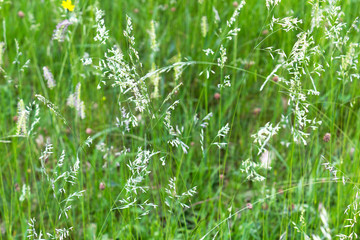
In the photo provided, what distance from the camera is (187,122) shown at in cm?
240

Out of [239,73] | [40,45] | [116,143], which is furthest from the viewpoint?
[40,45]

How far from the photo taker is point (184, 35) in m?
2.89

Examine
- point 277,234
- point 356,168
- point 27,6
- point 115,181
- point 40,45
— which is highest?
point 27,6

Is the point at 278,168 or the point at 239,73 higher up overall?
the point at 239,73

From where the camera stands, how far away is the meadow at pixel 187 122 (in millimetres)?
1810

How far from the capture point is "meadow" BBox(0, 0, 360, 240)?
71.2 inches

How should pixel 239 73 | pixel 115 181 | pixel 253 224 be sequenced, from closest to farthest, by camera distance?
pixel 253 224
pixel 115 181
pixel 239 73

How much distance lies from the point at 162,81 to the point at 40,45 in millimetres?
865

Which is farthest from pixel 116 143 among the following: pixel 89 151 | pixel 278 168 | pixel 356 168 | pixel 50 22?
pixel 356 168

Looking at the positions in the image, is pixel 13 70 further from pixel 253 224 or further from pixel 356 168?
pixel 356 168

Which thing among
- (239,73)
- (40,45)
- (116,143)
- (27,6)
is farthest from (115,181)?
(27,6)

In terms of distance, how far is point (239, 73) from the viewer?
2.79 m

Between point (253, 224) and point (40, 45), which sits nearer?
point (253, 224)

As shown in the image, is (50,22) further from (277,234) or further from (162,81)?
(277,234)
